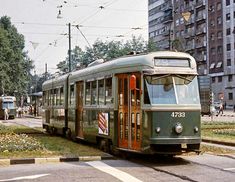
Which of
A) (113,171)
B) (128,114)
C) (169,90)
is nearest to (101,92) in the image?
(128,114)

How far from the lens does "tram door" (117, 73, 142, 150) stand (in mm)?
14297

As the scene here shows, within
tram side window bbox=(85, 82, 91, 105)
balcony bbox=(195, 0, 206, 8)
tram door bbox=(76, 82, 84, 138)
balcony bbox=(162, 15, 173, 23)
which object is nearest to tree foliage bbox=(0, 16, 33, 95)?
balcony bbox=(195, 0, 206, 8)

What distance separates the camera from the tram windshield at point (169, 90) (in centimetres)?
1391

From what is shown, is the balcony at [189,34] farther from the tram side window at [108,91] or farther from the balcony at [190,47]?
the tram side window at [108,91]

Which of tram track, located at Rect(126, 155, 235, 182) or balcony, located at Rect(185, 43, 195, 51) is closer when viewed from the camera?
tram track, located at Rect(126, 155, 235, 182)

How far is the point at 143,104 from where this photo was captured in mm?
14031

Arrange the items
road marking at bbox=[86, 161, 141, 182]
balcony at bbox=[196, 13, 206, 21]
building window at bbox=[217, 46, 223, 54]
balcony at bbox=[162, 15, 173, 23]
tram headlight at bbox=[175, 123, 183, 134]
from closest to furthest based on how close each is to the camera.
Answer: road marking at bbox=[86, 161, 141, 182] < tram headlight at bbox=[175, 123, 183, 134] < building window at bbox=[217, 46, 223, 54] < balcony at bbox=[196, 13, 206, 21] < balcony at bbox=[162, 15, 173, 23]

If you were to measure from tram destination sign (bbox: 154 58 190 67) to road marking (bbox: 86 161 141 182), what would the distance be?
3.15 metres

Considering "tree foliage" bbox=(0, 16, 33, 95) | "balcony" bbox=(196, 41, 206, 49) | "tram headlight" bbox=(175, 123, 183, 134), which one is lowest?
"tram headlight" bbox=(175, 123, 183, 134)

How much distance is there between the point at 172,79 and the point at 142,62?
0.97 m

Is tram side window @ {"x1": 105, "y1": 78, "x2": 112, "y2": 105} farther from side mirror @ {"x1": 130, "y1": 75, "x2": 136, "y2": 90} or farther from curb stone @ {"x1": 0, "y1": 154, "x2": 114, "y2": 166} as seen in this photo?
side mirror @ {"x1": 130, "y1": 75, "x2": 136, "y2": 90}

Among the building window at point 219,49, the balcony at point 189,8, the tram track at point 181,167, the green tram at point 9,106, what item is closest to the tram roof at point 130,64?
the tram track at point 181,167

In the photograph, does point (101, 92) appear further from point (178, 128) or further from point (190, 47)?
point (190, 47)

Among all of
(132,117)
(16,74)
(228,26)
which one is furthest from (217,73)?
(132,117)
